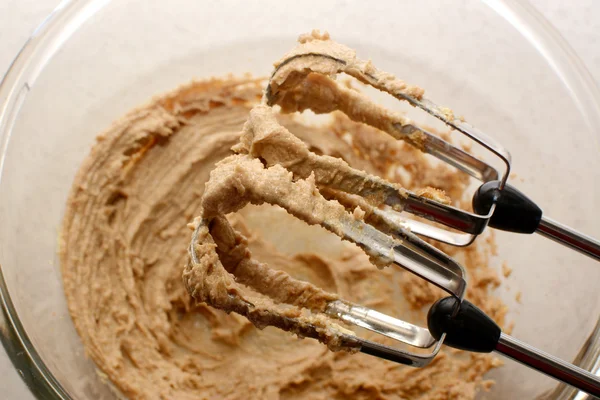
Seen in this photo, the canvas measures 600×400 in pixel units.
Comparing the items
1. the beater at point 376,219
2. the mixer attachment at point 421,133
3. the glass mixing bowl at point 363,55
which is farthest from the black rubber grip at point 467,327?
the glass mixing bowl at point 363,55

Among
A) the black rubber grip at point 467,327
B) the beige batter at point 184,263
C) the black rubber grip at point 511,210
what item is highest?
the black rubber grip at point 511,210

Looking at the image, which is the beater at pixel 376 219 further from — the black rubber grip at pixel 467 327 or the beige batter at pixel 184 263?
the beige batter at pixel 184 263

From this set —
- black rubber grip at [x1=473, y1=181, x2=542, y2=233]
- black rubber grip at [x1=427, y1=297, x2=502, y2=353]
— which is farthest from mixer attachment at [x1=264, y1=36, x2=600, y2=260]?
black rubber grip at [x1=427, y1=297, x2=502, y2=353]

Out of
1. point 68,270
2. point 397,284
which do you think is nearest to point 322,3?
point 397,284

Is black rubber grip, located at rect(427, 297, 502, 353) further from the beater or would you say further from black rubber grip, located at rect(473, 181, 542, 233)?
black rubber grip, located at rect(473, 181, 542, 233)

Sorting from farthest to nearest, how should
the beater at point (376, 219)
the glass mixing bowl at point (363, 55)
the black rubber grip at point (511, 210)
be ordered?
the glass mixing bowl at point (363, 55) → the black rubber grip at point (511, 210) → the beater at point (376, 219)
